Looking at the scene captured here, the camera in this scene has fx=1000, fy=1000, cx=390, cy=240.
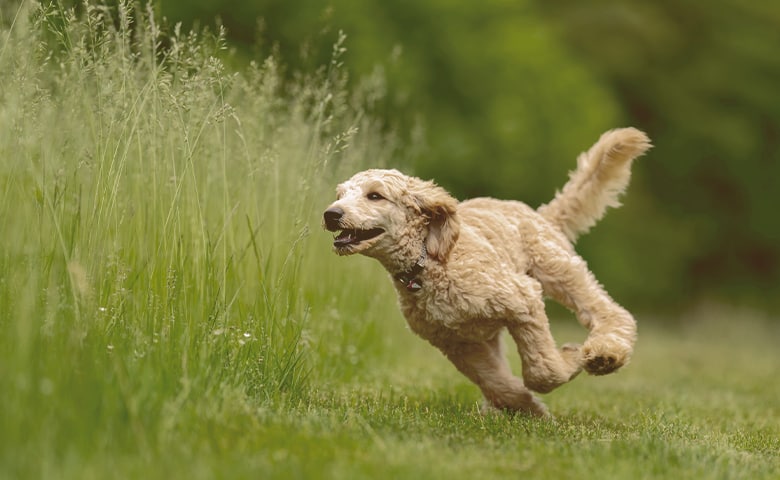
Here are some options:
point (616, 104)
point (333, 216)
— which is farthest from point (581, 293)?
point (616, 104)

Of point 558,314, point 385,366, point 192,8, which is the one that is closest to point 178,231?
point 385,366

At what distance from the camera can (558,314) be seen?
23.9m

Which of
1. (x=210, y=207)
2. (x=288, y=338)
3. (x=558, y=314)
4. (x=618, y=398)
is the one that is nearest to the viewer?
(x=288, y=338)

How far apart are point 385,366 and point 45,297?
4430 mm

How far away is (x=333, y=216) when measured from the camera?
4664 millimetres

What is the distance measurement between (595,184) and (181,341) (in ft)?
10.2

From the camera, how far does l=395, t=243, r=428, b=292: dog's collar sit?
5.10 metres

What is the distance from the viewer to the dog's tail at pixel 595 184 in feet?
21.1

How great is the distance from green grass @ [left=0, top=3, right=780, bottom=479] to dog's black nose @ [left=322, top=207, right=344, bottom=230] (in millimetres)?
545

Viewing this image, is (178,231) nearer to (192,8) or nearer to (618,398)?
(618,398)

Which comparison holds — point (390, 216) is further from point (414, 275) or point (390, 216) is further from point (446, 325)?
point (446, 325)

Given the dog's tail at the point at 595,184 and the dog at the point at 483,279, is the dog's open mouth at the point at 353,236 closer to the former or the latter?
the dog at the point at 483,279

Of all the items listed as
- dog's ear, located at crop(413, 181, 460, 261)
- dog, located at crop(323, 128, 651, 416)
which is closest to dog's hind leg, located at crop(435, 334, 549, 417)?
dog, located at crop(323, 128, 651, 416)

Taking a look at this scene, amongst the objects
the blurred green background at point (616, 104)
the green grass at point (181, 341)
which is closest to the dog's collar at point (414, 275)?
the green grass at point (181, 341)
